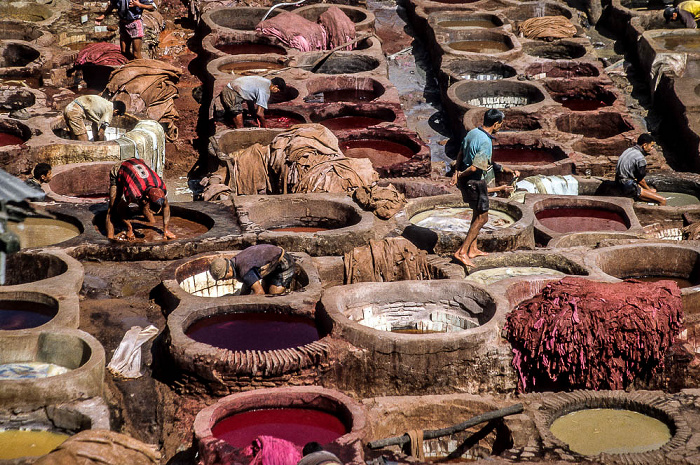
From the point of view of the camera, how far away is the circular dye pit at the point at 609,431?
9648 millimetres

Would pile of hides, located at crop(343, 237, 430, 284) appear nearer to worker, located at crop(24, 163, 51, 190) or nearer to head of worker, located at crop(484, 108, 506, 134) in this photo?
head of worker, located at crop(484, 108, 506, 134)

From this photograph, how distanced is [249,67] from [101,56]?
2.57m

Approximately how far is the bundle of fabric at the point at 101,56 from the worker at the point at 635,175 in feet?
29.5

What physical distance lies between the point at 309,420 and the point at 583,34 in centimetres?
1365

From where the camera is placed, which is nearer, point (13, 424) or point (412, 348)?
point (13, 424)

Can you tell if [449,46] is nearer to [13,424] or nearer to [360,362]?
[360,362]

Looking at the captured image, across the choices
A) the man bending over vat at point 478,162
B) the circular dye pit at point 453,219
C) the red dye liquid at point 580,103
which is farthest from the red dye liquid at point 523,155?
the man bending over vat at point 478,162

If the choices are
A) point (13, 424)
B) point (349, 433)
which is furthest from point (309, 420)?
point (13, 424)

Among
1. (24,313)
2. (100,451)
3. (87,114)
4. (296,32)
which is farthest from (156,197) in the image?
(296,32)

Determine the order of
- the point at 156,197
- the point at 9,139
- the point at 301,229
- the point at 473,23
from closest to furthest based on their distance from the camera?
the point at 156,197, the point at 301,229, the point at 9,139, the point at 473,23

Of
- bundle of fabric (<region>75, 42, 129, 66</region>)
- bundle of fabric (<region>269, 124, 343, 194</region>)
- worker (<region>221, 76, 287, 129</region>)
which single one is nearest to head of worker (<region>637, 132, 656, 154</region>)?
bundle of fabric (<region>269, 124, 343, 194</region>)

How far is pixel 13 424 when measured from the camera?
9.40m

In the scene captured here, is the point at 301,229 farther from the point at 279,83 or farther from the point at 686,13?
the point at 686,13

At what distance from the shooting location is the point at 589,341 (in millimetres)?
10422
